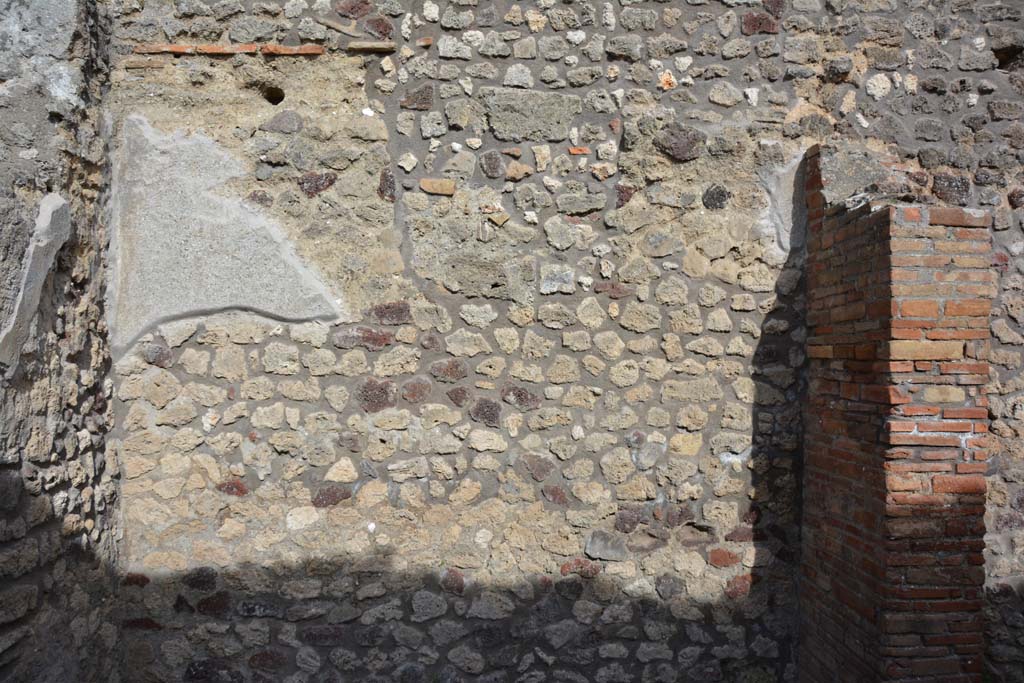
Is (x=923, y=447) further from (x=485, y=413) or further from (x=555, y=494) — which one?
(x=485, y=413)

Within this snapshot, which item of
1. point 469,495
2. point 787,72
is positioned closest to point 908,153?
point 787,72

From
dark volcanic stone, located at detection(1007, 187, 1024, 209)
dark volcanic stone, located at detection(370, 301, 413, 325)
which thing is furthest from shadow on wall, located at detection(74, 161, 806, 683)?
dark volcanic stone, located at detection(1007, 187, 1024, 209)

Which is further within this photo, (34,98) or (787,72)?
(787,72)

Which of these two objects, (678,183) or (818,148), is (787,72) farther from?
(678,183)

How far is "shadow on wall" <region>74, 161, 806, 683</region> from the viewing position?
2951mm

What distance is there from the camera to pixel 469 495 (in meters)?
3.03

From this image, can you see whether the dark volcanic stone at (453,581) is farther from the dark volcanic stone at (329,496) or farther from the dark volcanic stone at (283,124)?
the dark volcanic stone at (283,124)

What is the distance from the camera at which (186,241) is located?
3016mm

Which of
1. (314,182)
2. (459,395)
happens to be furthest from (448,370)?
(314,182)

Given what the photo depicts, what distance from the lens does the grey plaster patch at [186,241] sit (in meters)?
3.01

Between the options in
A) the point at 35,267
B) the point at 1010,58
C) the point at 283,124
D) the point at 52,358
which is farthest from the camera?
the point at 1010,58

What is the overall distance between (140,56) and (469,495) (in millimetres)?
2502

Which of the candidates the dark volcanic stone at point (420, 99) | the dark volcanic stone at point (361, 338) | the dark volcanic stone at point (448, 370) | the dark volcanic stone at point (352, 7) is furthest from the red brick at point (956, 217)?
the dark volcanic stone at point (352, 7)

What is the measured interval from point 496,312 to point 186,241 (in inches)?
57.3
